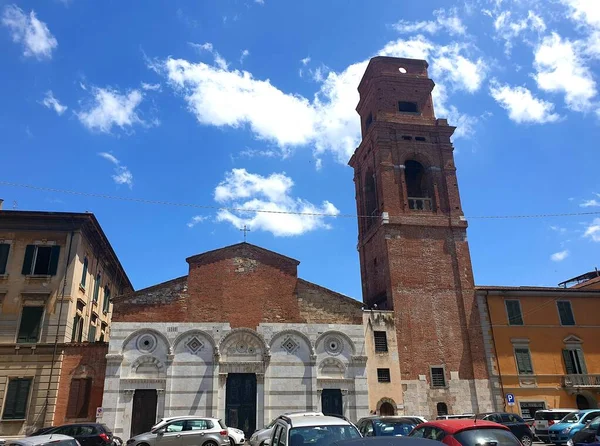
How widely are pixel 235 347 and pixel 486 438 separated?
1826 cm

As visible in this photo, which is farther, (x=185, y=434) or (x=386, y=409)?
(x=386, y=409)

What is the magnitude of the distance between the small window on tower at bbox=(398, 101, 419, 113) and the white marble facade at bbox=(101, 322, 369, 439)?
55.3 feet

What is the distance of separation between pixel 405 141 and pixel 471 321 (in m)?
12.7

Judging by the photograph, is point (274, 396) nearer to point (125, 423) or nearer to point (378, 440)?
point (125, 423)

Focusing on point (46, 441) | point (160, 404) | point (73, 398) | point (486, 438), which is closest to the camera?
point (486, 438)

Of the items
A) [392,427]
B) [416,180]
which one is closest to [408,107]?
[416,180]

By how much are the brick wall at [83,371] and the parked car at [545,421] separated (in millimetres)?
20616

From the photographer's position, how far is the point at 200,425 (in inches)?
688

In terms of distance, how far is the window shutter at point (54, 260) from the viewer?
24359mm

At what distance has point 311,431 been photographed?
915 centimetres

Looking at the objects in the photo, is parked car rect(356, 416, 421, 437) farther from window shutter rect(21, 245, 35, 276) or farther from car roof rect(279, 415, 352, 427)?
window shutter rect(21, 245, 35, 276)

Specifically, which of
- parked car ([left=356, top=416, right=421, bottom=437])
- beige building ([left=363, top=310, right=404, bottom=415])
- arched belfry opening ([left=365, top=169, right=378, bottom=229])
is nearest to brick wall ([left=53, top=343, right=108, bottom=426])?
beige building ([left=363, top=310, right=404, bottom=415])

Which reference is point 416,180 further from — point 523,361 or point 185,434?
point 185,434

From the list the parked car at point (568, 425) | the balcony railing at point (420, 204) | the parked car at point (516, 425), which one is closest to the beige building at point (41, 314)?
the parked car at point (516, 425)
